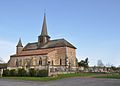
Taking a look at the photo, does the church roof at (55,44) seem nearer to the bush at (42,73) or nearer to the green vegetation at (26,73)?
the green vegetation at (26,73)

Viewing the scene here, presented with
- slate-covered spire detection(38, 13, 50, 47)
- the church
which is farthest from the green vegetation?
slate-covered spire detection(38, 13, 50, 47)

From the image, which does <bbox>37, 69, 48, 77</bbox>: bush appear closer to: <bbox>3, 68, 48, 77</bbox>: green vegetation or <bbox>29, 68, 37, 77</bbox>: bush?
<bbox>3, 68, 48, 77</bbox>: green vegetation

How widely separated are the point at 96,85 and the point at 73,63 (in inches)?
2261

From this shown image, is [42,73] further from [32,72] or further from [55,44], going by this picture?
[55,44]

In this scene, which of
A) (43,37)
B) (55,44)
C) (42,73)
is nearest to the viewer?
(42,73)

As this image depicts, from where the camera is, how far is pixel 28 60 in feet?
263

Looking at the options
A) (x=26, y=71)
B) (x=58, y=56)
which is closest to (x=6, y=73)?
(x=26, y=71)

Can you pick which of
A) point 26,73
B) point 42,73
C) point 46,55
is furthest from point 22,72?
point 46,55

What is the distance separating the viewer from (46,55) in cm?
7431

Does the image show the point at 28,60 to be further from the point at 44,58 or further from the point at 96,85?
the point at 96,85

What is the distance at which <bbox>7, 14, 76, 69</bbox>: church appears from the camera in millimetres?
75625

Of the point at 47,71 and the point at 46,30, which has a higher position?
the point at 46,30

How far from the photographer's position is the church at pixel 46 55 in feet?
248

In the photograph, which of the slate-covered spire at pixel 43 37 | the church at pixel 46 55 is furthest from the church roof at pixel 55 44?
the slate-covered spire at pixel 43 37
